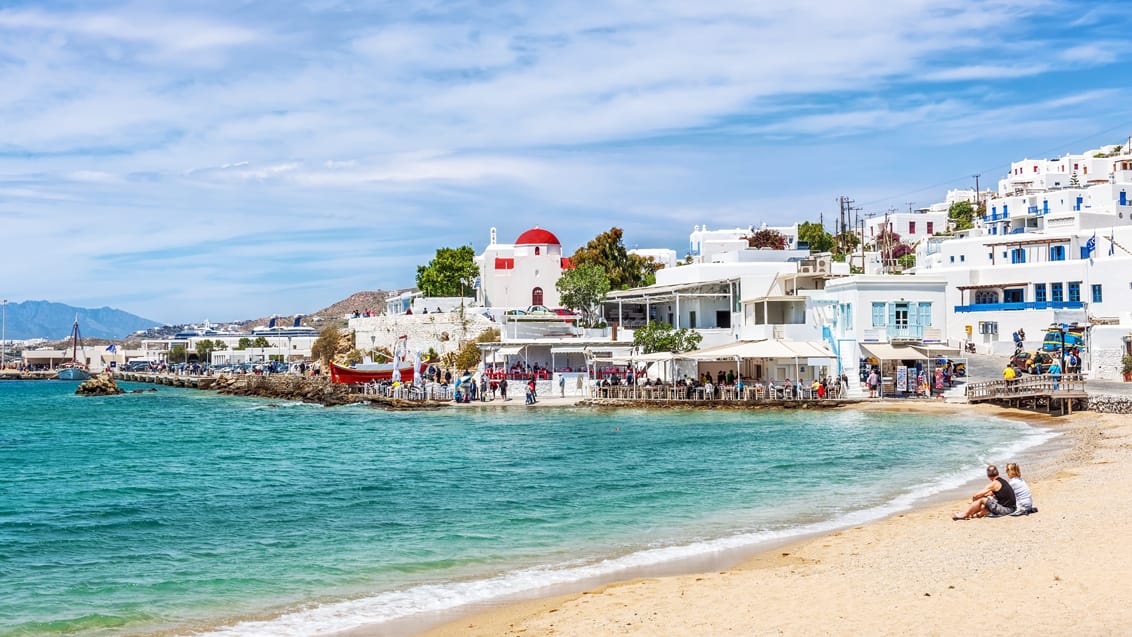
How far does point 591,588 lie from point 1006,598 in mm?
5274

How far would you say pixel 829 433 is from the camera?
109 feet

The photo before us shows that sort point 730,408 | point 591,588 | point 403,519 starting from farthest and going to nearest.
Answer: point 730,408 → point 403,519 → point 591,588

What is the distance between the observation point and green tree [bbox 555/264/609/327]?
64512mm

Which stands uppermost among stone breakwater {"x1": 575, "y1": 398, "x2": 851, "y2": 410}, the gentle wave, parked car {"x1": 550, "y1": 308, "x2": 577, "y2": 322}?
parked car {"x1": 550, "y1": 308, "x2": 577, "y2": 322}

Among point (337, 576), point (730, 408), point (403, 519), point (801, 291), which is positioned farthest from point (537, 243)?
point (337, 576)

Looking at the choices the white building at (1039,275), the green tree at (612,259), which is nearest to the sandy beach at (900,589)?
the white building at (1039,275)

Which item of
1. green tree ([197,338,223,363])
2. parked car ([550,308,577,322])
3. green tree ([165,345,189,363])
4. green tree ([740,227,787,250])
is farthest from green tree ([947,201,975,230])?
green tree ([165,345,189,363])

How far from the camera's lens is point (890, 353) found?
4106cm

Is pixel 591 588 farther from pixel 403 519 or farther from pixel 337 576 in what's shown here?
pixel 403 519

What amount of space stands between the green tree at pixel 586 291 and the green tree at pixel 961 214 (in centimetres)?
4972

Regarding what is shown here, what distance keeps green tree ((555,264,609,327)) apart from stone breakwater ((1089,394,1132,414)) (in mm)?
34050

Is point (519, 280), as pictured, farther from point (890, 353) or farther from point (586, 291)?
point (890, 353)

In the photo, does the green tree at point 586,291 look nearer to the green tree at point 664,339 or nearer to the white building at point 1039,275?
the green tree at point 664,339

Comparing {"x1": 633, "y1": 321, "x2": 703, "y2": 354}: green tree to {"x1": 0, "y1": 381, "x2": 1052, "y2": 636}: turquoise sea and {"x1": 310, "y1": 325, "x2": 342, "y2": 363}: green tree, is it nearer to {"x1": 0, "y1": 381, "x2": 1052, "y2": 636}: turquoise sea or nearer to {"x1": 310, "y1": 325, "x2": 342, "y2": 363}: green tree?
{"x1": 0, "y1": 381, "x2": 1052, "y2": 636}: turquoise sea
